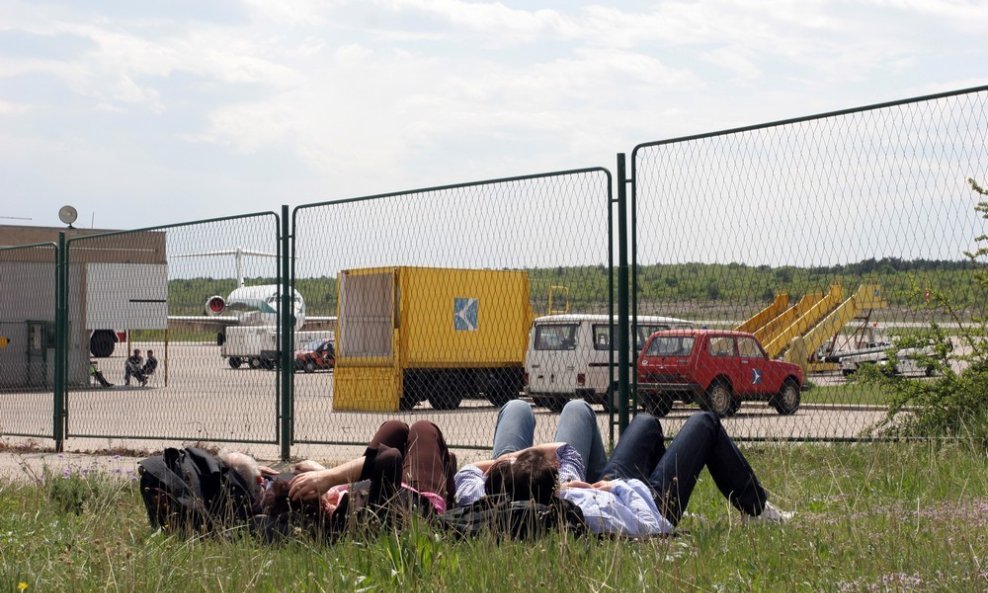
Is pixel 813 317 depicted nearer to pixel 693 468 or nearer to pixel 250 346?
pixel 693 468

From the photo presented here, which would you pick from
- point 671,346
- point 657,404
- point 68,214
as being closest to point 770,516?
point 657,404

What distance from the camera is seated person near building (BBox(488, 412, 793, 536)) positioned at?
5023mm

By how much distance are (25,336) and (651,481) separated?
55.6ft

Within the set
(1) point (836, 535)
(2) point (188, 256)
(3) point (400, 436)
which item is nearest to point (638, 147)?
(3) point (400, 436)

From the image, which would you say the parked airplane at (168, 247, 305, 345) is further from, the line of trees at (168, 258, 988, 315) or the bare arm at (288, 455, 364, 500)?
the bare arm at (288, 455, 364, 500)

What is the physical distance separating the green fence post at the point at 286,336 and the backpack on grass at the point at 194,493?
16.1 ft

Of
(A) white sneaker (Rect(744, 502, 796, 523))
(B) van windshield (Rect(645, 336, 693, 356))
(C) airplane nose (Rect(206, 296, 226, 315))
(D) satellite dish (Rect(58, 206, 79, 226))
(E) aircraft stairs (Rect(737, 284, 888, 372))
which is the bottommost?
(A) white sneaker (Rect(744, 502, 796, 523))

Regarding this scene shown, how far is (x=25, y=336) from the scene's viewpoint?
20203 mm

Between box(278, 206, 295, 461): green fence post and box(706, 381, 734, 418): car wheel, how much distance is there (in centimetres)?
359

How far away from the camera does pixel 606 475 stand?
228 inches

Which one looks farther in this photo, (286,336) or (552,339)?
(552,339)

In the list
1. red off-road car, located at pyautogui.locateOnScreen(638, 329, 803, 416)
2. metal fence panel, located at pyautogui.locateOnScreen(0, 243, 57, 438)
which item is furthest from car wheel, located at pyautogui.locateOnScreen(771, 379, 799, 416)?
metal fence panel, located at pyautogui.locateOnScreen(0, 243, 57, 438)

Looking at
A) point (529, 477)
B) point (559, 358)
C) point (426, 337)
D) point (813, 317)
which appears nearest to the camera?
point (529, 477)

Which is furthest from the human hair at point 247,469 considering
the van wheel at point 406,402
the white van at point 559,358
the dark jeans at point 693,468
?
the van wheel at point 406,402
